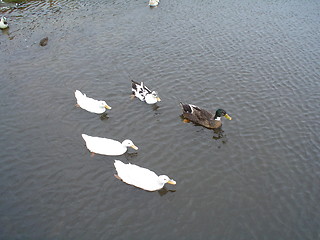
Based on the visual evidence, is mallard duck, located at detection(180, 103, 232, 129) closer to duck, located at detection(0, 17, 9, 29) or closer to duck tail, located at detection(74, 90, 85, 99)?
duck tail, located at detection(74, 90, 85, 99)

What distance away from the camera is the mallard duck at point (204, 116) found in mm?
13164

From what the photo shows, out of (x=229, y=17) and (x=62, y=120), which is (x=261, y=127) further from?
(x=229, y=17)

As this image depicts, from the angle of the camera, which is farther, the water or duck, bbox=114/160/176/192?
duck, bbox=114/160/176/192

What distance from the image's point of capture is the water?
9672 mm

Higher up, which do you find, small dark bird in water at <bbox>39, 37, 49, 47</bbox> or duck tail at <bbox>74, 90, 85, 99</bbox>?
small dark bird in water at <bbox>39, 37, 49, 47</bbox>

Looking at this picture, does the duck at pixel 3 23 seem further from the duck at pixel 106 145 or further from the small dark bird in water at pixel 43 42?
the duck at pixel 106 145

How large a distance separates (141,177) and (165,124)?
11.8 feet

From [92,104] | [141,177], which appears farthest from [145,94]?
[141,177]

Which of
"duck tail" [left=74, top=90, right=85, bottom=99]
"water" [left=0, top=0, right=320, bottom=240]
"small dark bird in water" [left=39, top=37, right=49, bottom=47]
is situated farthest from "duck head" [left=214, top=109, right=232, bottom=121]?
"small dark bird in water" [left=39, top=37, right=49, bottom=47]

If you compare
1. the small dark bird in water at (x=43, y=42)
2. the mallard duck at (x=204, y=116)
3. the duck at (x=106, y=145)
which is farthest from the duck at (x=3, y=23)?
the mallard duck at (x=204, y=116)

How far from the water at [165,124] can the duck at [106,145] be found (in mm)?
364

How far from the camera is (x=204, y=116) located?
43.4 feet

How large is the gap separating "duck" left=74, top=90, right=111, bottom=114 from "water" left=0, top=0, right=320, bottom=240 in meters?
0.45

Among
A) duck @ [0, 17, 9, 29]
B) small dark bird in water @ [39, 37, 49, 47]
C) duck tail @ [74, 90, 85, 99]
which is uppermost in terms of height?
duck @ [0, 17, 9, 29]
